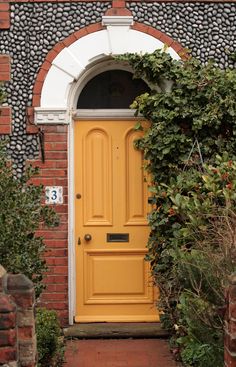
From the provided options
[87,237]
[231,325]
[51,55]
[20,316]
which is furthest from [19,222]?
[51,55]

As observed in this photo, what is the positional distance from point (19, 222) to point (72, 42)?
9.99 ft

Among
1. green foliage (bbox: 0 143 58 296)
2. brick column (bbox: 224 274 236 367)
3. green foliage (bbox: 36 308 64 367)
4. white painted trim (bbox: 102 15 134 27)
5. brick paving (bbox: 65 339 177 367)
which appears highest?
white painted trim (bbox: 102 15 134 27)

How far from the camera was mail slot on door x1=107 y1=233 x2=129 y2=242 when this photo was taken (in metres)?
7.71

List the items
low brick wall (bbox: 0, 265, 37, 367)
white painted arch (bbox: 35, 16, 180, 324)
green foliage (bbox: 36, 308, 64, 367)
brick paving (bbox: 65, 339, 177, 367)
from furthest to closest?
1. white painted arch (bbox: 35, 16, 180, 324)
2. brick paving (bbox: 65, 339, 177, 367)
3. green foliage (bbox: 36, 308, 64, 367)
4. low brick wall (bbox: 0, 265, 37, 367)

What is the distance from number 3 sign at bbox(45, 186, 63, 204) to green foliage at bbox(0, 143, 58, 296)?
1856 millimetres

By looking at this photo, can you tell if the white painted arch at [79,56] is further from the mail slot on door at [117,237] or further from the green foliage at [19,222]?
the green foliage at [19,222]

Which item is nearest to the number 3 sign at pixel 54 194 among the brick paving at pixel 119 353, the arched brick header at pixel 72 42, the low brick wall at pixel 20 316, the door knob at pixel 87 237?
the door knob at pixel 87 237

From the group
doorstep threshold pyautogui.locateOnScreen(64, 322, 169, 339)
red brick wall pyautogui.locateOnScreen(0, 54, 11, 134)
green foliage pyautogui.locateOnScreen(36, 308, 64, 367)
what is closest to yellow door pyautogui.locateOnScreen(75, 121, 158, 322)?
doorstep threshold pyautogui.locateOnScreen(64, 322, 169, 339)

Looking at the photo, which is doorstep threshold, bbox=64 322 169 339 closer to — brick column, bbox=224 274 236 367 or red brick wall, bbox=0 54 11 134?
→ red brick wall, bbox=0 54 11 134

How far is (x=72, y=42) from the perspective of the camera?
7477 millimetres

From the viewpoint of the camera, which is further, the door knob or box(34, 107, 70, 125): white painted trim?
the door knob

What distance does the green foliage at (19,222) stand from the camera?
5.01m

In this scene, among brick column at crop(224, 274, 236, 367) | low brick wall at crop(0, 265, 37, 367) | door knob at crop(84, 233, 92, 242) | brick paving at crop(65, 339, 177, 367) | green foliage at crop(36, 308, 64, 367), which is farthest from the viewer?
door knob at crop(84, 233, 92, 242)

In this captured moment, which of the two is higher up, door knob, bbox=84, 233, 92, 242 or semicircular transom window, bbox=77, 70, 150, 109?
semicircular transom window, bbox=77, 70, 150, 109
